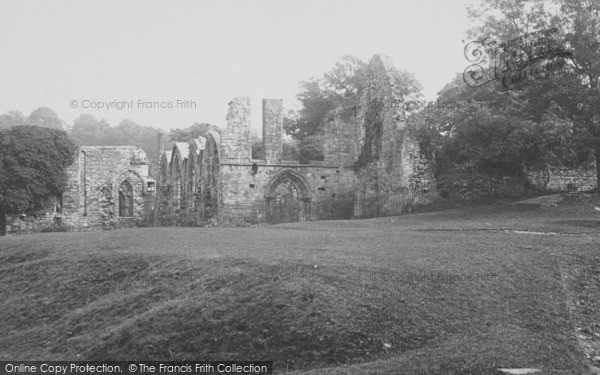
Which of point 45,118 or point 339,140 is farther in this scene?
point 45,118

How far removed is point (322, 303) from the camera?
10.3 metres

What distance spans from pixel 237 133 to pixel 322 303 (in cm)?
2150

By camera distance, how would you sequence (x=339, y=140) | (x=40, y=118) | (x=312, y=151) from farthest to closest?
1. (x=40, y=118)
2. (x=312, y=151)
3. (x=339, y=140)

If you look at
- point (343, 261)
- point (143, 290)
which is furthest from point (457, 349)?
point (143, 290)

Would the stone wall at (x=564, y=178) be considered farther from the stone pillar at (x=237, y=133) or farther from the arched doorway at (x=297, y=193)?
the stone pillar at (x=237, y=133)

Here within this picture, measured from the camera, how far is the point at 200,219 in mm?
34562

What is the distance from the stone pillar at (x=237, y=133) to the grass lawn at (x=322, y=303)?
13.9 meters

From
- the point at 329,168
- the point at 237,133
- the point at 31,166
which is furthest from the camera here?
the point at 31,166

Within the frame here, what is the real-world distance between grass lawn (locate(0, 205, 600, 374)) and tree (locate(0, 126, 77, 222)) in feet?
76.6

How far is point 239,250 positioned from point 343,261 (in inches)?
125

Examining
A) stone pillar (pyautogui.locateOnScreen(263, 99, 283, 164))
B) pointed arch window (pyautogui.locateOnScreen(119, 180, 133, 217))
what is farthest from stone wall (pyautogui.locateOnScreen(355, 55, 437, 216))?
pointed arch window (pyautogui.locateOnScreen(119, 180, 133, 217))

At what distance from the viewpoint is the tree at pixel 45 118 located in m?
114

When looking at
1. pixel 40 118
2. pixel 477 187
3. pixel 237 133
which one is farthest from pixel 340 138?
pixel 40 118

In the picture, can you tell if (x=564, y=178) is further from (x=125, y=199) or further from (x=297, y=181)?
(x=125, y=199)
